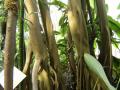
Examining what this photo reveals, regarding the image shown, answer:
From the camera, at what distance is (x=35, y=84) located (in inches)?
38.9

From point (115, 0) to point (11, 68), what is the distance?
3.99 feet

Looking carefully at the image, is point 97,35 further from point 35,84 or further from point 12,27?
point 12,27

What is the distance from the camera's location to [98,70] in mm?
950

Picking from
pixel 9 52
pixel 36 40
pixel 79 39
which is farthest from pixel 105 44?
pixel 9 52

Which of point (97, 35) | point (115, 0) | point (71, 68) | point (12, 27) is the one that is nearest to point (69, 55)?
point (71, 68)

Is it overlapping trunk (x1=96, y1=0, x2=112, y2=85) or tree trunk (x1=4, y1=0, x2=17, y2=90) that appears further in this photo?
overlapping trunk (x1=96, y1=0, x2=112, y2=85)

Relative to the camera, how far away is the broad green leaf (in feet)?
2.96

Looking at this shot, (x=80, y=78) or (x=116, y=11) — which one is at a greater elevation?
(x=116, y=11)

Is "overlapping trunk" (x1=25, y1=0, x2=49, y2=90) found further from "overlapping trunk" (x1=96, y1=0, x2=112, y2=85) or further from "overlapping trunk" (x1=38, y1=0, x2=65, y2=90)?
"overlapping trunk" (x1=96, y1=0, x2=112, y2=85)

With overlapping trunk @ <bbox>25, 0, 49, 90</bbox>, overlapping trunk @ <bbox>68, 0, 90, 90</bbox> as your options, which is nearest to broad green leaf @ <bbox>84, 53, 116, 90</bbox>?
overlapping trunk @ <bbox>68, 0, 90, 90</bbox>

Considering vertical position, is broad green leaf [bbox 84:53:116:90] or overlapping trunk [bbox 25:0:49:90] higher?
overlapping trunk [bbox 25:0:49:90]

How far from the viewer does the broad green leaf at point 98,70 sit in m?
0.90

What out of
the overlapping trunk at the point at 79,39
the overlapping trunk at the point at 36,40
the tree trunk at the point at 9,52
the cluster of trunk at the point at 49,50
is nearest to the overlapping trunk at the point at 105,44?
the cluster of trunk at the point at 49,50

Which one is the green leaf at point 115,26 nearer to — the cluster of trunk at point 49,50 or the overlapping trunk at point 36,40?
the cluster of trunk at point 49,50
